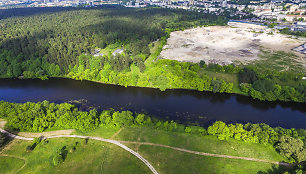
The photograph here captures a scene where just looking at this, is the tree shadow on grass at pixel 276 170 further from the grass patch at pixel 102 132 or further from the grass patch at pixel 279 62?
the grass patch at pixel 279 62

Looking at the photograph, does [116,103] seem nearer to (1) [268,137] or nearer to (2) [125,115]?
(2) [125,115]

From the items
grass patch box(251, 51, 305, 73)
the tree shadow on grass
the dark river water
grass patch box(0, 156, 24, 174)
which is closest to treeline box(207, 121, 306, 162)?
the tree shadow on grass

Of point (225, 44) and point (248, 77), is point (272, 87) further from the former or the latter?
point (225, 44)

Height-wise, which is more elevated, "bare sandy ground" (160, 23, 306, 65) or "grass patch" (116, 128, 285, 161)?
"bare sandy ground" (160, 23, 306, 65)

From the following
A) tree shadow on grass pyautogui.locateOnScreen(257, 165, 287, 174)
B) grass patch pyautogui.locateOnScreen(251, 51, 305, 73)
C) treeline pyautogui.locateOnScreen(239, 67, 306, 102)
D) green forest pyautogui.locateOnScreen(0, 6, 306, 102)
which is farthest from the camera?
grass patch pyautogui.locateOnScreen(251, 51, 305, 73)

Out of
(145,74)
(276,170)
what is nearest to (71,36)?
(145,74)

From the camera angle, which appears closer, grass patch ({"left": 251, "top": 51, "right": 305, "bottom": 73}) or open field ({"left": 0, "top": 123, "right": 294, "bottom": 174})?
open field ({"left": 0, "top": 123, "right": 294, "bottom": 174})

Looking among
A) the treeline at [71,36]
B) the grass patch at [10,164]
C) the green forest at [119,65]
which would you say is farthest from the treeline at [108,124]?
the treeline at [71,36]

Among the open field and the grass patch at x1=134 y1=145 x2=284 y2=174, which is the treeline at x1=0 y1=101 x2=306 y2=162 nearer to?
the open field
